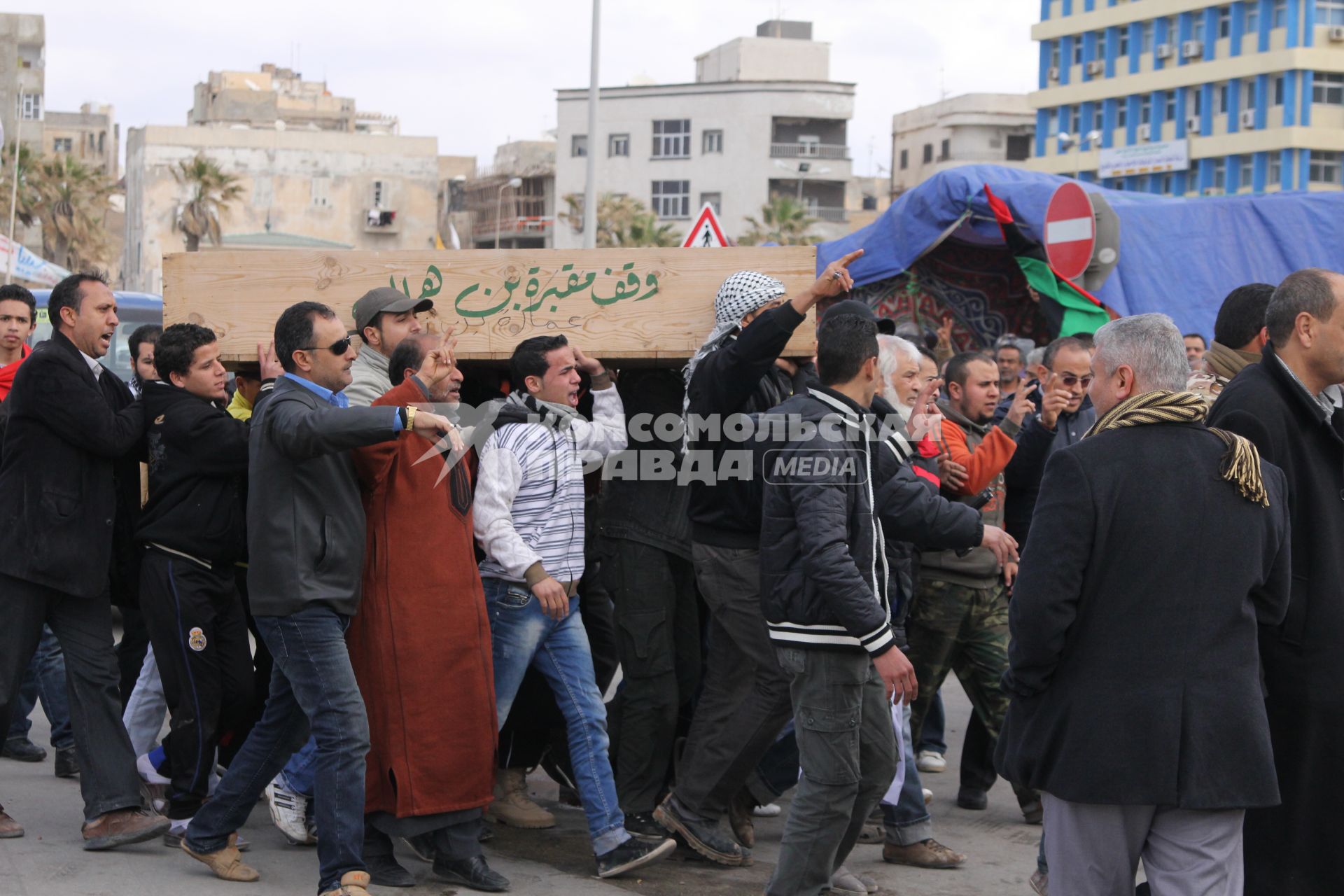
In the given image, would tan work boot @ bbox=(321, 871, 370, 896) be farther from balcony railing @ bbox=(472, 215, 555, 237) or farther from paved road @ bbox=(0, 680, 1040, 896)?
balcony railing @ bbox=(472, 215, 555, 237)

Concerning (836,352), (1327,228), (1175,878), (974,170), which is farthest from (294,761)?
(1327,228)

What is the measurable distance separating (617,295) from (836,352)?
4.48 ft

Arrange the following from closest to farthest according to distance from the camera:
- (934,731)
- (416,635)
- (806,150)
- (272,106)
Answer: (416,635) → (934,731) → (806,150) → (272,106)

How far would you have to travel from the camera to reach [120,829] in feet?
17.6

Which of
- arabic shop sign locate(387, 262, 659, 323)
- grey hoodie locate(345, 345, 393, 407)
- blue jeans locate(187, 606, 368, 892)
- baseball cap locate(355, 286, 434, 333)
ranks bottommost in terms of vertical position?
blue jeans locate(187, 606, 368, 892)

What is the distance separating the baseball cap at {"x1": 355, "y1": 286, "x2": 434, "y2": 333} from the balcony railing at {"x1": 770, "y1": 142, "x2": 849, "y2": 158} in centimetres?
5875

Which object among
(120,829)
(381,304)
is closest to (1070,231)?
(381,304)

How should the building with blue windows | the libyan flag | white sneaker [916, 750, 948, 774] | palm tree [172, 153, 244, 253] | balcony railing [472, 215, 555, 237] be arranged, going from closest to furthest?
white sneaker [916, 750, 948, 774] → the libyan flag → the building with blue windows → palm tree [172, 153, 244, 253] → balcony railing [472, 215, 555, 237]

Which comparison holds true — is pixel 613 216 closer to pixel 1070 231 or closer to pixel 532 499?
pixel 1070 231

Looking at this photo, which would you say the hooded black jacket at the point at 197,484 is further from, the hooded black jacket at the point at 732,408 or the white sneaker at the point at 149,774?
the hooded black jacket at the point at 732,408

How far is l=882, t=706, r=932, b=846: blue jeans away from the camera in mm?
5629

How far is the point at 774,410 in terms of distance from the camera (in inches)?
193

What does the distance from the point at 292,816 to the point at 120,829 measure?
0.61 m

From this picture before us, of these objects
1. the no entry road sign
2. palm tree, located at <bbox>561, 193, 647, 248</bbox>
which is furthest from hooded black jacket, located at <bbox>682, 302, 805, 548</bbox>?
palm tree, located at <bbox>561, 193, 647, 248</bbox>
